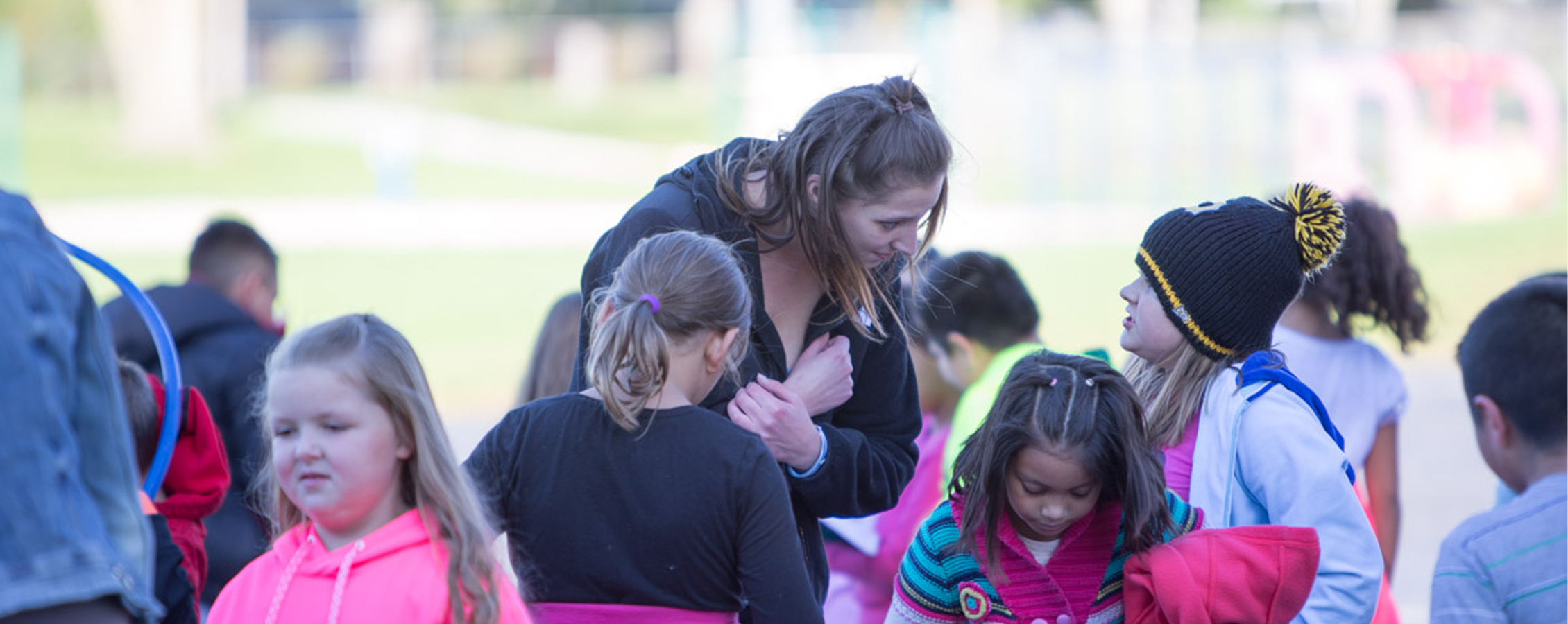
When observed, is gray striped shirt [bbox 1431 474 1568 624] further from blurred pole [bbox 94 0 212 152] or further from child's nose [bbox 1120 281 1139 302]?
blurred pole [bbox 94 0 212 152]

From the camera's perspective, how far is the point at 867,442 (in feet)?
8.97

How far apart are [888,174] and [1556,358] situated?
4.25ft

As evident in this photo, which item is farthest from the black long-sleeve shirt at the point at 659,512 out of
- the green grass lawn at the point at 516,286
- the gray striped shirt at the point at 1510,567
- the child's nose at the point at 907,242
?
the green grass lawn at the point at 516,286

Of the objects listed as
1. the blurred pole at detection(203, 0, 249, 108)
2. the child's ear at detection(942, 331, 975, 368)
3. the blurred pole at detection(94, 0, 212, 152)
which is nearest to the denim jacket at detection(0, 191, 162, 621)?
the child's ear at detection(942, 331, 975, 368)

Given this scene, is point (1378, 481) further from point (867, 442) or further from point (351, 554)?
point (351, 554)

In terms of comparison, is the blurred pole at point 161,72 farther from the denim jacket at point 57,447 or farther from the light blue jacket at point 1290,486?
the denim jacket at point 57,447

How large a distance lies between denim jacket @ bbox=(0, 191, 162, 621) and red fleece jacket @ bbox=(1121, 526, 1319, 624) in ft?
5.00

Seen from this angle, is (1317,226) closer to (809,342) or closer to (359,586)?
(809,342)

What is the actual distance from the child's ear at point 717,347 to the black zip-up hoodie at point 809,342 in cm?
21

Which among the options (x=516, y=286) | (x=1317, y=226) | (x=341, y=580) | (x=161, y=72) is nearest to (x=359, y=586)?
(x=341, y=580)

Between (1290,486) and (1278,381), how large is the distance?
0.21 m

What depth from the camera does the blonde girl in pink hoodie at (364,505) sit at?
6.97 ft

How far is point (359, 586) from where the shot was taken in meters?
2.14

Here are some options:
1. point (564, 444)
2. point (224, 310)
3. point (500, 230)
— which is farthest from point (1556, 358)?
point (500, 230)
